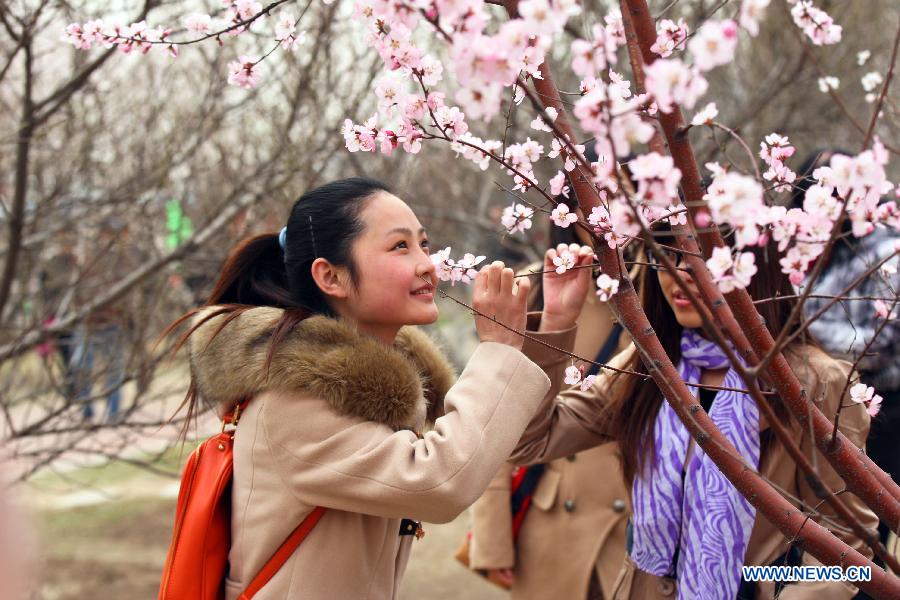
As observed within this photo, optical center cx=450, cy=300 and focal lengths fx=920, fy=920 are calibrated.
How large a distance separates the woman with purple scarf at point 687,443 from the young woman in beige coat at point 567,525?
0.50 m

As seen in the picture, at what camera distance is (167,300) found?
483 cm

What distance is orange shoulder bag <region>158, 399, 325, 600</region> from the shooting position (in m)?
1.99

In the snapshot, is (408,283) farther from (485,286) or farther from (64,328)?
(64,328)

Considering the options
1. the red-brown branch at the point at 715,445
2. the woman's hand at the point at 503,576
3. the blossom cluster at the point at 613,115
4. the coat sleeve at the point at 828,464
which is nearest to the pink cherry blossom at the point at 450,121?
the blossom cluster at the point at 613,115

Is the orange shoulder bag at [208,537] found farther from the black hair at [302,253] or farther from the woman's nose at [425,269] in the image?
the woman's nose at [425,269]

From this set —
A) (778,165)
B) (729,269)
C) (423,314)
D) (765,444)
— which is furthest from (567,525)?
(729,269)

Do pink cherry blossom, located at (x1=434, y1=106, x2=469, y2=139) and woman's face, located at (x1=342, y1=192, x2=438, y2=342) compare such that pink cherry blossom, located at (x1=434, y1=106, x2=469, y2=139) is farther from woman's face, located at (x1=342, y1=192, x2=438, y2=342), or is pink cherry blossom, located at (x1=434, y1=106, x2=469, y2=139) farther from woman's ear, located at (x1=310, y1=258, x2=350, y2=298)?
woman's ear, located at (x1=310, y1=258, x2=350, y2=298)

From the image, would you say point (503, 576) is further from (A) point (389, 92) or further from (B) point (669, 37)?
(B) point (669, 37)

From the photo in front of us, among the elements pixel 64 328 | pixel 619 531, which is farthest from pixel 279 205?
pixel 619 531

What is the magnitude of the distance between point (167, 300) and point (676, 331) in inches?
123

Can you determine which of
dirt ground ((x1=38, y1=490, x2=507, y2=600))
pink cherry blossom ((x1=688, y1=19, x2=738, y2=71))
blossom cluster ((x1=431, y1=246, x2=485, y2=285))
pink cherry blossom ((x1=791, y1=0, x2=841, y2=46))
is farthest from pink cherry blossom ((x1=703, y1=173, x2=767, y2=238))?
dirt ground ((x1=38, y1=490, x2=507, y2=600))

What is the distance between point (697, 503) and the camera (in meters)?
2.25

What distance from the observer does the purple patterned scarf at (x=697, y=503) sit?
216 centimetres

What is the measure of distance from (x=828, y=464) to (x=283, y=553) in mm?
1278
